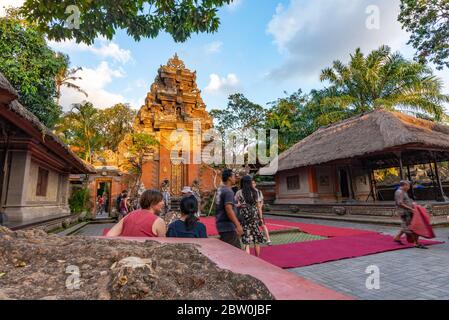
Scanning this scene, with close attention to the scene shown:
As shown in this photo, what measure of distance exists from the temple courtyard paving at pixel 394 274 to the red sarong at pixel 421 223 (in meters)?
0.39

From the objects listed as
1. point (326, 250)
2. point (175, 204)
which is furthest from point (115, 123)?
point (326, 250)

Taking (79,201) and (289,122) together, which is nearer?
(79,201)

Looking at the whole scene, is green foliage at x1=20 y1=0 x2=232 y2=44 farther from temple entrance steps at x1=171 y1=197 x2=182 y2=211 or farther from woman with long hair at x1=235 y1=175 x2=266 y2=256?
temple entrance steps at x1=171 y1=197 x2=182 y2=211

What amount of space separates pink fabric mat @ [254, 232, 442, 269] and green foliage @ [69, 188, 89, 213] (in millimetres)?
13407

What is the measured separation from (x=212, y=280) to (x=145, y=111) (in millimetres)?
21239

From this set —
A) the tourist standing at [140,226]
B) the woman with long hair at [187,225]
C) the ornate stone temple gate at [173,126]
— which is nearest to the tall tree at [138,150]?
the ornate stone temple gate at [173,126]

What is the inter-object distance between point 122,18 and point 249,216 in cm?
380

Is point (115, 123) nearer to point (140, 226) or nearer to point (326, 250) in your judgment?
point (326, 250)

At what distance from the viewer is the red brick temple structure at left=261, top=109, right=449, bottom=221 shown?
10.6 meters

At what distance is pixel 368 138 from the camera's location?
472 inches

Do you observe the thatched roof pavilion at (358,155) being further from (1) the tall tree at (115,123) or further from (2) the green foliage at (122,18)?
(1) the tall tree at (115,123)

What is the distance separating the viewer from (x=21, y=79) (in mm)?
8203

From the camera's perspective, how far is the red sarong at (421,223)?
5402 mm

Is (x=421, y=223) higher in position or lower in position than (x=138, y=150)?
lower
